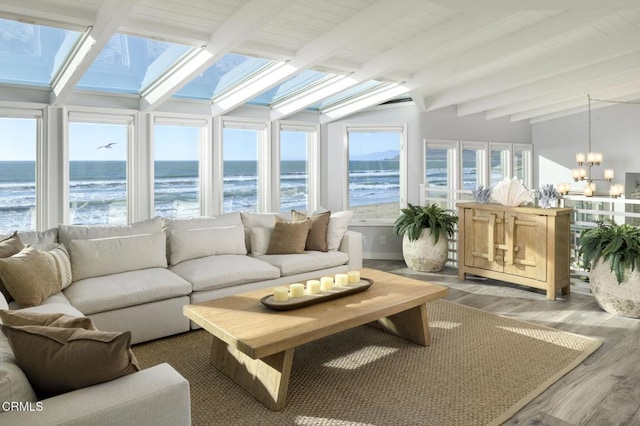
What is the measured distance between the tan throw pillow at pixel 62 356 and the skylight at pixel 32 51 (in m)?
2.64

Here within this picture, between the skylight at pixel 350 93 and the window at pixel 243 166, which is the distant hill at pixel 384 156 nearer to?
the skylight at pixel 350 93

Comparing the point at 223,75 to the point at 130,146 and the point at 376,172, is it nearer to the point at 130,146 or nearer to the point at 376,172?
the point at 130,146

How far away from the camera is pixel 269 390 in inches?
102

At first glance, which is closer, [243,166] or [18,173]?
[18,173]

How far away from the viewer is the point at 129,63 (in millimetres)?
4402

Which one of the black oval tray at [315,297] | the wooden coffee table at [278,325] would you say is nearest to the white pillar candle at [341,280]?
the black oval tray at [315,297]

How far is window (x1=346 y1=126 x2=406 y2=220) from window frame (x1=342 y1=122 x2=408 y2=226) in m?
0.01

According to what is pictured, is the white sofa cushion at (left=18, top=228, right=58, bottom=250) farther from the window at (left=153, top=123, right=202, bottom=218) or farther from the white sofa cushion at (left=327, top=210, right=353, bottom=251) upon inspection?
the white sofa cushion at (left=327, top=210, right=353, bottom=251)

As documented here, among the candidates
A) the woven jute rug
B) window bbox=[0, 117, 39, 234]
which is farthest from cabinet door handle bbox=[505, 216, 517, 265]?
window bbox=[0, 117, 39, 234]

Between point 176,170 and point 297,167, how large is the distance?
178 cm

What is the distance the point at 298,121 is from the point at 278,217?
1807 millimetres

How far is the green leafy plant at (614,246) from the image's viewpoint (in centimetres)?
393

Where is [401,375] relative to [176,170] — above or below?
below

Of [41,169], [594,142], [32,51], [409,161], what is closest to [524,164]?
[594,142]
